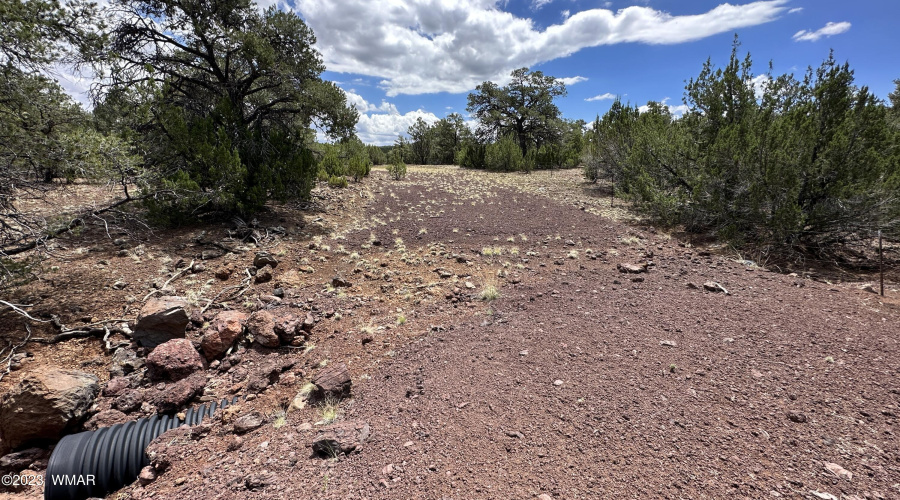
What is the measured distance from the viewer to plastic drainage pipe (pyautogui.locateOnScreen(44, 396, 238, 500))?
2.33 m

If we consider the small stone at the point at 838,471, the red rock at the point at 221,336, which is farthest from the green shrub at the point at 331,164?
the small stone at the point at 838,471

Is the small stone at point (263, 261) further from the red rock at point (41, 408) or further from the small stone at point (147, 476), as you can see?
the small stone at point (147, 476)

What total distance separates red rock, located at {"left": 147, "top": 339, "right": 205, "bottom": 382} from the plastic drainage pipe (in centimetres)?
61

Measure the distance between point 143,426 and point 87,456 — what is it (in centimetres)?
32

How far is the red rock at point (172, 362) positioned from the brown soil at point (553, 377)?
260 millimetres

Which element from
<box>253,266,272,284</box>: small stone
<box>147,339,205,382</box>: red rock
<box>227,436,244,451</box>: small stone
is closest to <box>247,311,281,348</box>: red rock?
<box>147,339,205,382</box>: red rock

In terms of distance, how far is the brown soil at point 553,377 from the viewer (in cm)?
190

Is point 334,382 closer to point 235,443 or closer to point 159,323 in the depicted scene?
point 235,443

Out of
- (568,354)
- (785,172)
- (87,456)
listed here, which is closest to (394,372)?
(568,354)

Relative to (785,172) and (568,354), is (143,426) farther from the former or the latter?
(785,172)

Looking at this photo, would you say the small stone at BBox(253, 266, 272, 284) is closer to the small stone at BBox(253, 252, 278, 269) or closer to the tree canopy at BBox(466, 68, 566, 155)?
the small stone at BBox(253, 252, 278, 269)

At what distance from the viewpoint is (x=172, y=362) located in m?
3.29

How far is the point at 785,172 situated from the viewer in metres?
6.02

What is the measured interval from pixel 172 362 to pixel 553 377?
3.53 metres
